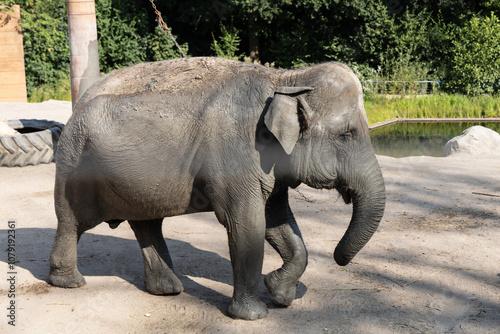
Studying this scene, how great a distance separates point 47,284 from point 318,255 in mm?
2329

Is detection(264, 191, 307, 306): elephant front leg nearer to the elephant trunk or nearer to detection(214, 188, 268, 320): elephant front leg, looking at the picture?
detection(214, 188, 268, 320): elephant front leg

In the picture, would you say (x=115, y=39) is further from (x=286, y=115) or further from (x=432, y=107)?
(x=286, y=115)

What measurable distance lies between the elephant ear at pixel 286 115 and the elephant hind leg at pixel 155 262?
147 cm

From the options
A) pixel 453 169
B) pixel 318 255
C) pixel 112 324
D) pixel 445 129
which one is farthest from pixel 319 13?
pixel 112 324

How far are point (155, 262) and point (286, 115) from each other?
1.69 meters

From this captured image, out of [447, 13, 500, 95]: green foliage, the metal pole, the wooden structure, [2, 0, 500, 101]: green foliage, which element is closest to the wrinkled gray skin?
the metal pole

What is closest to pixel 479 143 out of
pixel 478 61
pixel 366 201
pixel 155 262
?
pixel 366 201

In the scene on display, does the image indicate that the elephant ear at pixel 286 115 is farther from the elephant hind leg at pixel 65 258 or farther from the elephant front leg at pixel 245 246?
the elephant hind leg at pixel 65 258

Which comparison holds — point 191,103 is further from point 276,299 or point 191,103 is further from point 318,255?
point 318,255

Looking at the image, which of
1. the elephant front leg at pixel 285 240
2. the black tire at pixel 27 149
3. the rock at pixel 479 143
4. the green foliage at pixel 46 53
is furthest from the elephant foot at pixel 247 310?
the green foliage at pixel 46 53

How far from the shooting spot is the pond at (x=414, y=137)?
516 inches

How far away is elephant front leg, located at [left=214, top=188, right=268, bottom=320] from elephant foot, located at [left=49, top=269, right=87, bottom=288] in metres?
1.32

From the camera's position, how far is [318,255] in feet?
19.1

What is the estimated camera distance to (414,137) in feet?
47.8
